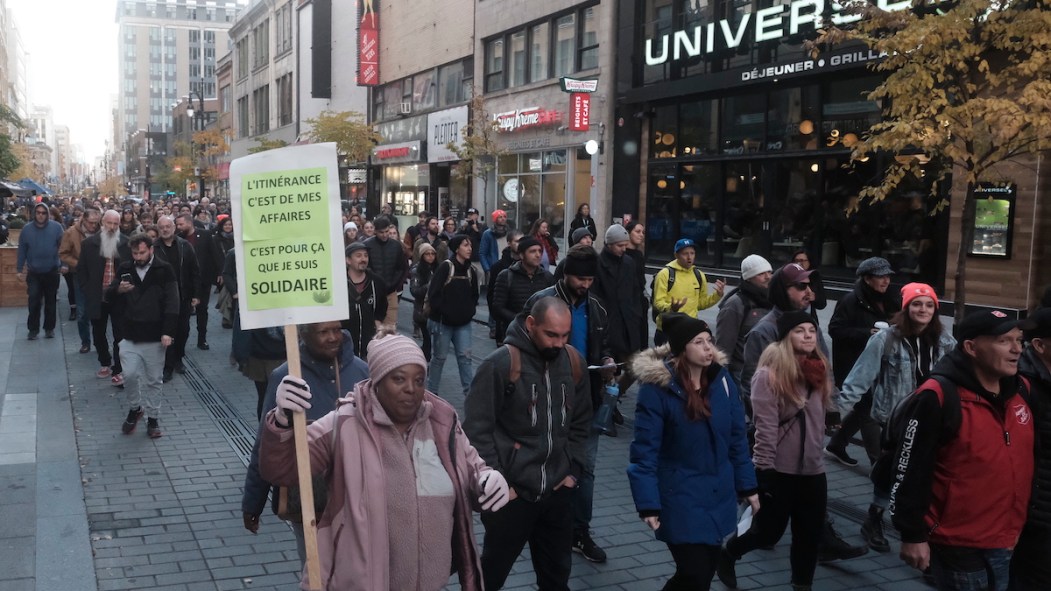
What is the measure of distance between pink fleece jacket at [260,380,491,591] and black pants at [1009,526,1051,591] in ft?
7.81

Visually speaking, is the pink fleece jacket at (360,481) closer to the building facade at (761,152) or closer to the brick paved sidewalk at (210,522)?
the brick paved sidewalk at (210,522)

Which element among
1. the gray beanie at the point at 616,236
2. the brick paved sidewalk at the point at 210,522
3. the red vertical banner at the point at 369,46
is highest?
the red vertical banner at the point at 369,46

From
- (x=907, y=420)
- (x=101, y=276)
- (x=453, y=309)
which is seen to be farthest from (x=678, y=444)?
(x=101, y=276)

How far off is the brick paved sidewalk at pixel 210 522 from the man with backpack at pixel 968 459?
1781 millimetres

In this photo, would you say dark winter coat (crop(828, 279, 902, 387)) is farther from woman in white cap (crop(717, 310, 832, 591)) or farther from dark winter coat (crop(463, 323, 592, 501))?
Answer: dark winter coat (crop(463, 323, 592, 501))

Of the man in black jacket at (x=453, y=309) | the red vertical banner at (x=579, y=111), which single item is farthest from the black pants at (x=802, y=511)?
the red vertical banner at (x=579, y=111)

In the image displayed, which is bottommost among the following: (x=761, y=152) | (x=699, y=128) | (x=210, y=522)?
(x=210, y=522)

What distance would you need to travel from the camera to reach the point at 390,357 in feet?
11.4

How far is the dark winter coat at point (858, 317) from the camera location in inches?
309

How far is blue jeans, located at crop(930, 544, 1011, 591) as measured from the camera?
13.5 feet

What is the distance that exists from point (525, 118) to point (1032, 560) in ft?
85.3

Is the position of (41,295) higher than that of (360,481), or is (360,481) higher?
(360,481)

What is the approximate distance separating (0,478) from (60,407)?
8.54 ft

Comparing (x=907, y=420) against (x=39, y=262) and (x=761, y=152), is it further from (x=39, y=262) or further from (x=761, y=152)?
(x=761, y=152)
